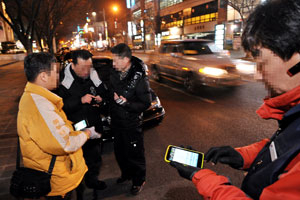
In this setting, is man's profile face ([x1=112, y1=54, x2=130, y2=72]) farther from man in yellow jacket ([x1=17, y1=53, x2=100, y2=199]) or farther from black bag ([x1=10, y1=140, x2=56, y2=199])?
black bag ([x1=10, y1=140, x2=56, y2=199])

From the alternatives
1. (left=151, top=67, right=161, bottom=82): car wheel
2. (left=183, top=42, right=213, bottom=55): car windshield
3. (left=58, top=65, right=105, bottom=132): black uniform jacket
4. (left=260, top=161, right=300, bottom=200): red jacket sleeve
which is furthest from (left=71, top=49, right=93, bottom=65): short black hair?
(left=151, top=67, right=161, bottom=82): car wheel

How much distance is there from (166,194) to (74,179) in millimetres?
1416

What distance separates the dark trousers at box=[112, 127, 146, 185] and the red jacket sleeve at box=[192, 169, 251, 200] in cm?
174

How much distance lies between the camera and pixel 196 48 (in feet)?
28.6

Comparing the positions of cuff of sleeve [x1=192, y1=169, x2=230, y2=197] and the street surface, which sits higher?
cuff of sleeve [x1=192, y1=169, x2=230, y2=197]

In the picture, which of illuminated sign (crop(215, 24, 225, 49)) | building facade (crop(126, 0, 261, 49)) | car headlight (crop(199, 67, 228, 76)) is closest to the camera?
car headlight (crop(199, 67, 228, 76))

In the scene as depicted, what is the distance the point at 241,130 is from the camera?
15.6 ft

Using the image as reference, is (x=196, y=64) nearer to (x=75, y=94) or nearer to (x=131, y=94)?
(x=131, y=94)

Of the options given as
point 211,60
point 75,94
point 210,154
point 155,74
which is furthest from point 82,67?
point 155,74

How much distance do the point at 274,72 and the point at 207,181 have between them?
0.65 m

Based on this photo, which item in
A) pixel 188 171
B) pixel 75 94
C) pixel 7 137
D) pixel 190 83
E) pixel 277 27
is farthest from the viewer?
pixel 190 83

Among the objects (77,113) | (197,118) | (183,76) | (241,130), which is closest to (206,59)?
(183,76)

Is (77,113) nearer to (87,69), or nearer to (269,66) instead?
(87,69)

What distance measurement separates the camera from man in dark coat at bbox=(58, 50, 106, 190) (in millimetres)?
2672
